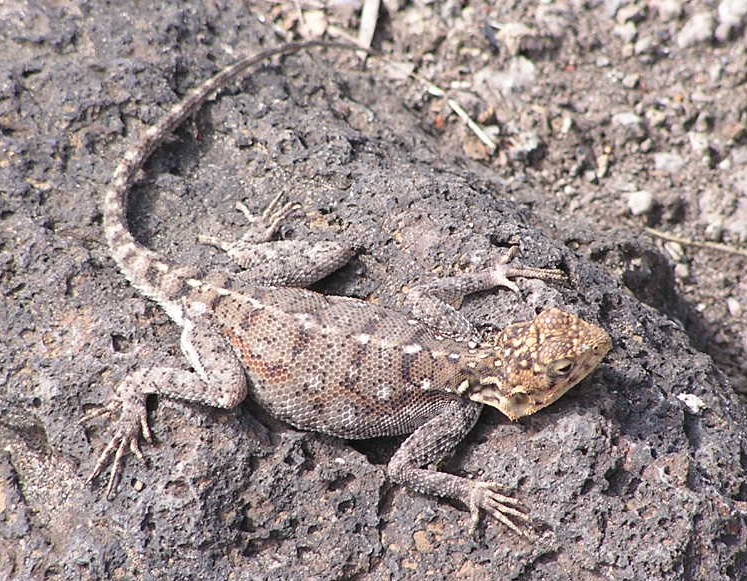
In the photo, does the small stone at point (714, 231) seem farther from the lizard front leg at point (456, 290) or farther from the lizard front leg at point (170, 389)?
the lizard front leg at point (170, 389)

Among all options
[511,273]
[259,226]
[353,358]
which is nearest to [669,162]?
[511,273]

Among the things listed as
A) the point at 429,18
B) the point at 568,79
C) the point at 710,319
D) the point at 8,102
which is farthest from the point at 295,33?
the point at 710,319

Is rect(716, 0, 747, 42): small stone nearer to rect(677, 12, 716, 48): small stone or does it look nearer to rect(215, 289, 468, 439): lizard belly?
rect(677, 12, 716, 48): small stone

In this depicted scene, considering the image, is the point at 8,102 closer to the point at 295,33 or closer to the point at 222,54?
the point at 222,54

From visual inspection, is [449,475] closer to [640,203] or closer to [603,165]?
[640,203]

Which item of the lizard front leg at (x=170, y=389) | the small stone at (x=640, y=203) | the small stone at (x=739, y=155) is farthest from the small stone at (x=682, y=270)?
the lizard front leg at (x=170, y=389)

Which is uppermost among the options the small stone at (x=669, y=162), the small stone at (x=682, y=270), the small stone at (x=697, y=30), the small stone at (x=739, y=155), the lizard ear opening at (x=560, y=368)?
the lizard ear opening at (x=560, y=368)
